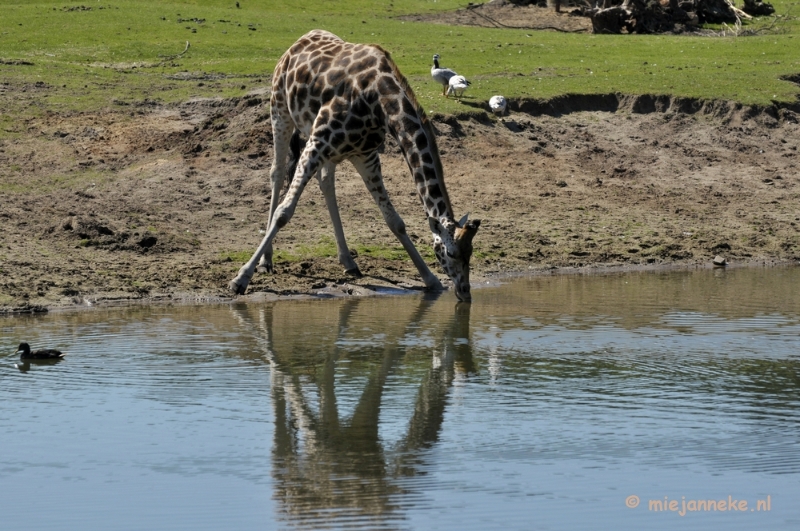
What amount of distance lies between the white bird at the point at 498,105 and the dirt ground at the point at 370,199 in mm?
173

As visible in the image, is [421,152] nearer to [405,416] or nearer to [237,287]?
[237,287]

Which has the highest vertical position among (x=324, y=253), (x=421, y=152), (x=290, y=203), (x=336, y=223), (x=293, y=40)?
(x=421, y=152)

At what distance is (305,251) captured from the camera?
48.8 feet

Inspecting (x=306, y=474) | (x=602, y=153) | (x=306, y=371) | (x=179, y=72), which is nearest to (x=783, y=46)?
(x=602, y=153)

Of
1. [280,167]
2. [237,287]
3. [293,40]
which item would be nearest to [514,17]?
[293,40]

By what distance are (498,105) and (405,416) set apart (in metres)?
12.1

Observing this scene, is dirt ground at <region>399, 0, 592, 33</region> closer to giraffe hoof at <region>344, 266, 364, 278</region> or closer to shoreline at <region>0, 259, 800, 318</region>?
shoreline at <region>0, 259, 800, 318</region>

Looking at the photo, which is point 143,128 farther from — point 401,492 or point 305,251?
point 401,492

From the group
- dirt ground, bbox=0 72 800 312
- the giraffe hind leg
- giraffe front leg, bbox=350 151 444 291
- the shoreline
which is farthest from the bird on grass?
the giraffe hind leg

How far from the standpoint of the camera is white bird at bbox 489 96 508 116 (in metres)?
19.8

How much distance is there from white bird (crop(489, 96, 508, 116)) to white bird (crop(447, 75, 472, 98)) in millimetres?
510

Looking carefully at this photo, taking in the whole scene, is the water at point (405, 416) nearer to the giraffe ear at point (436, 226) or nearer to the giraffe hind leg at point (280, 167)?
the giraffe ear at point (436, 226)

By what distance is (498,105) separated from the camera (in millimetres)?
19812

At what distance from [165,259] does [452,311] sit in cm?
374
